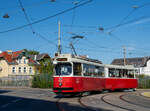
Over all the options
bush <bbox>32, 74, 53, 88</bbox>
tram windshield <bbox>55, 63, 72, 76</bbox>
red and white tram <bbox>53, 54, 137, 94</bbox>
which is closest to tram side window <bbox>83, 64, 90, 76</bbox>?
red and white tram <bbox>53, 54, 137, 94</bbox>

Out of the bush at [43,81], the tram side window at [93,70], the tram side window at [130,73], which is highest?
the tram side window at [93,70]

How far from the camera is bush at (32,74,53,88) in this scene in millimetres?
36906

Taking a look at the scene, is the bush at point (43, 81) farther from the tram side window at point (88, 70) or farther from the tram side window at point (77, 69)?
the tram side window at point (77, 69)

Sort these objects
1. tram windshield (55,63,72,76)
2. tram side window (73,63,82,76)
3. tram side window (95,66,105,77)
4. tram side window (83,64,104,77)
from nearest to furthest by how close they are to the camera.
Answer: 1. tram windshield (55,63,72,76)
2. tram side window (73,63,82,76)
3. tram side window (83,64,104,77)
4. tram side window (95,66,105,77)

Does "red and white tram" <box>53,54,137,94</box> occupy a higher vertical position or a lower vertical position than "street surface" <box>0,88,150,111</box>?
higher

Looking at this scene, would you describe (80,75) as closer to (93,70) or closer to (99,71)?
(93,70)

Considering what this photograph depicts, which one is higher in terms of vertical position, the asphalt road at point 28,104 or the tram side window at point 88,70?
the tram side window at point 88,70

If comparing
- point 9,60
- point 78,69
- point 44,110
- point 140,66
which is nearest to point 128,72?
point 78,69

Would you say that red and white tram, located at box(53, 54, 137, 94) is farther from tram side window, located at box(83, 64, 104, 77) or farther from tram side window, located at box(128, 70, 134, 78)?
tram side window, located at box(128, 70, 134, 78)

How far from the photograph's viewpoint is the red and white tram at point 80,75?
16625mm

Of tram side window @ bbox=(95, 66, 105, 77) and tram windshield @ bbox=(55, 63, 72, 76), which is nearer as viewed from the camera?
tram windshield @ bbox=(55, 63, 72, 76)

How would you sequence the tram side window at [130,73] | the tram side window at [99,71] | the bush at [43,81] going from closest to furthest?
the tram side window at [99,71] → the tram side window at [130,73] → the bush at [43,81]

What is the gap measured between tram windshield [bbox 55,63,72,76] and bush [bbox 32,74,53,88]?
20.1 meters

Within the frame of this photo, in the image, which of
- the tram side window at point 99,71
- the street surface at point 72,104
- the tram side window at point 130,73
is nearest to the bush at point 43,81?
the tram side window at point 130,73
